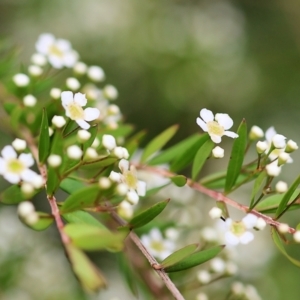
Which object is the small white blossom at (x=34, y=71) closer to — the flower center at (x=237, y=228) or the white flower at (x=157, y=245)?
the white flower at (x=157, y=245)

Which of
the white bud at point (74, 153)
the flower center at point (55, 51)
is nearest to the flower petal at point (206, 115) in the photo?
the white bud at point (74, 153)

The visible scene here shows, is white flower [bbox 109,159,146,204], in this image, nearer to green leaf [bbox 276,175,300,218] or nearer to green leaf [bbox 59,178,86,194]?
green leaf [bbox 59,178,86,194]

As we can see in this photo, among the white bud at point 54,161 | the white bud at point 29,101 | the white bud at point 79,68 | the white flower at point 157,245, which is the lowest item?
the white flower at point 157,245

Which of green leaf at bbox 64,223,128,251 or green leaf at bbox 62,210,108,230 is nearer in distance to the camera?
green leaf at bbox 64,223,128,251

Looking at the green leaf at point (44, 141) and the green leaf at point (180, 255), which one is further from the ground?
the green leaf at point (44, 141)

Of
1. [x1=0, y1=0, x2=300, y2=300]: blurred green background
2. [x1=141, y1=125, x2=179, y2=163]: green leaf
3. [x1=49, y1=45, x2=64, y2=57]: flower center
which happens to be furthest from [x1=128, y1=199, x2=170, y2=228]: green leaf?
[x1=0, y1=0, x2=300, y2=300]: blurred green background
